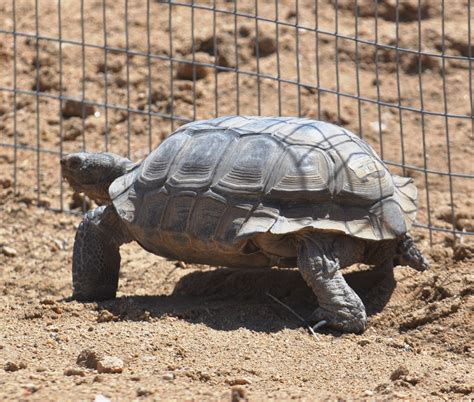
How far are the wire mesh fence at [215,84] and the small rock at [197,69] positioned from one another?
0.04ft

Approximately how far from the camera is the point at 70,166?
761 centimetres

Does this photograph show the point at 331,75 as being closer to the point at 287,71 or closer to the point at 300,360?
the point at 287,71

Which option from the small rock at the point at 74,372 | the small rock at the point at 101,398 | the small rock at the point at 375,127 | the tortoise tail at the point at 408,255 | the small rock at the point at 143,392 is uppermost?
the small rock at the point at 101,398

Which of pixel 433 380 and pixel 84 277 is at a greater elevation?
pixel 433 380

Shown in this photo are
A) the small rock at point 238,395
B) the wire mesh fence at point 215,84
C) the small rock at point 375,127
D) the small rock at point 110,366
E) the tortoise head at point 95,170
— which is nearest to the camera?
the small rock at point 238,395

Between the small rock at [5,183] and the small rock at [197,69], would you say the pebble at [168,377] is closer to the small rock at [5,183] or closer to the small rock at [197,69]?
the small rock at [5,183]

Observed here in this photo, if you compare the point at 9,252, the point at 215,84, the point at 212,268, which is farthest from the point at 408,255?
the point at 9,252

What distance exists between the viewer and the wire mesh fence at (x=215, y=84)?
9.24 meters

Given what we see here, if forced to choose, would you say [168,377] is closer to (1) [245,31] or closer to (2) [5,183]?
(2) [5,183]

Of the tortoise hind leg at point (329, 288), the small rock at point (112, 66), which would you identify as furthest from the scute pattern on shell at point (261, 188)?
the small rock at point (112, 66)

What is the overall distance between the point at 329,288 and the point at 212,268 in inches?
56.8

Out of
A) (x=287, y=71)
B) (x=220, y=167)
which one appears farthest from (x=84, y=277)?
(x=287, y=71)

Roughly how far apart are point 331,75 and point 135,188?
12.9ft

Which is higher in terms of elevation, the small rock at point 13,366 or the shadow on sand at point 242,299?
the small rock at point 13,366
